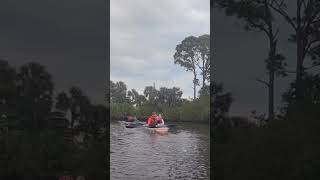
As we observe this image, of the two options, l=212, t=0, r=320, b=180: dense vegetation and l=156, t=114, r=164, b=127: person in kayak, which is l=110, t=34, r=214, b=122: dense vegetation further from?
l=212, t=0, r=320, b=180: dense vegetation

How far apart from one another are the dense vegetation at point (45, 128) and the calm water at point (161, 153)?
1.92m

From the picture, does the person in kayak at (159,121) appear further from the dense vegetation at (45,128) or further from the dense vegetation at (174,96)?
the dense vegetation at (45,128)

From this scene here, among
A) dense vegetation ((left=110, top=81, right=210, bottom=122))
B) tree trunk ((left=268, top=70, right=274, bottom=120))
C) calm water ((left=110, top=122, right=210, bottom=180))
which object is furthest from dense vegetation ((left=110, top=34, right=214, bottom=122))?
tree trunk ((left=268, top=70, right=274, bottom=120))

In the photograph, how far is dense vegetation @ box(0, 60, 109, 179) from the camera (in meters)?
6.82

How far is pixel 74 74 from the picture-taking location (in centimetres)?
700

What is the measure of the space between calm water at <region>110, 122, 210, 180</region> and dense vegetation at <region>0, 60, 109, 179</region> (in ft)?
6.29

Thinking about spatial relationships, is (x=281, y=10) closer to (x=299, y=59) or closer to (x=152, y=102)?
(x=299, y=59)

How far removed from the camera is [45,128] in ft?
23.1

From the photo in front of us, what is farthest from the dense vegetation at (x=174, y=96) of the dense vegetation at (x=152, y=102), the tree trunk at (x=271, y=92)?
the tree trunk at (x=271, y=92)

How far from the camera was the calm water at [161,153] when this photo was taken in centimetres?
929

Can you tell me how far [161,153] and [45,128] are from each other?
535 cm

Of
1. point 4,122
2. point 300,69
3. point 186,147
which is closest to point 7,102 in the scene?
point 4,122

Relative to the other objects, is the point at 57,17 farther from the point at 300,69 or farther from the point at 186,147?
the point at 186,147

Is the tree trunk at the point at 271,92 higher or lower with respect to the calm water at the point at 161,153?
higher
